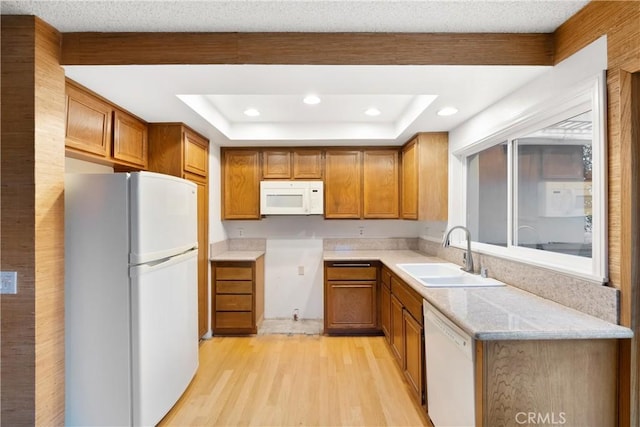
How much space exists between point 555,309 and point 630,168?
0.72m

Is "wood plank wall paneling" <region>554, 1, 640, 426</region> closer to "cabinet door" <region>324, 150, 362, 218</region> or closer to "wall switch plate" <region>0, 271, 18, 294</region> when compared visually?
"cabinet door" <region>324, 150, 362, 218</region>

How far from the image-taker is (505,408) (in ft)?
4.11

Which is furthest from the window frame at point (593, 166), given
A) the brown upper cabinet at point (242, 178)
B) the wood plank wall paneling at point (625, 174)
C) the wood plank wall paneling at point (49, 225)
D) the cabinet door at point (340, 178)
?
the wood plank wall paneling at point (49, 225)

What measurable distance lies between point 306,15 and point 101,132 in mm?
1607

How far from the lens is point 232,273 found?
3.21 m

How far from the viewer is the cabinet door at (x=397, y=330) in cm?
A: 239

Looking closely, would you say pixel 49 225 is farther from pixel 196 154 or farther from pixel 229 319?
pixel 229 319

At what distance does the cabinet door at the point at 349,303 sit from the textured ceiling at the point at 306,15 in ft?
7.87

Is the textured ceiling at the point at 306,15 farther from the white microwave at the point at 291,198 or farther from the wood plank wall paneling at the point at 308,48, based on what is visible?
the white microwave at the point at 291,198

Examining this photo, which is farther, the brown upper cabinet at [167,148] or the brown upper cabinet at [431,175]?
the brown upper cabinet at [431,175]

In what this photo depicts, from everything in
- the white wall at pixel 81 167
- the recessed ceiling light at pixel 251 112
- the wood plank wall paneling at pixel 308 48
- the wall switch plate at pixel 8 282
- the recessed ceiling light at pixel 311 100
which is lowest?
the wall switch plate at pixel 8 282

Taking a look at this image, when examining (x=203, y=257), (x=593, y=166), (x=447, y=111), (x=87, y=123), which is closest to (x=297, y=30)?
(x=447, y=111)

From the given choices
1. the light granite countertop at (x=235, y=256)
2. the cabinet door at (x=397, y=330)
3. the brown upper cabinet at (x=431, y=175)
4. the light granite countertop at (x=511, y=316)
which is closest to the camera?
the light granite countertop at (x=511, y=316)

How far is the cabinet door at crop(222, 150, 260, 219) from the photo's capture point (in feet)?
11.5
